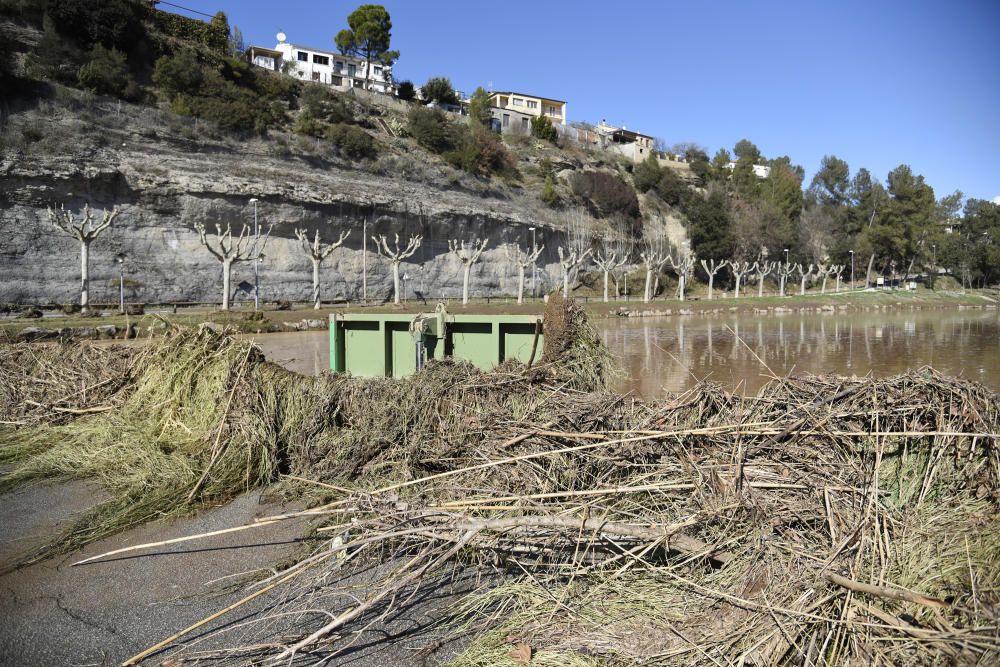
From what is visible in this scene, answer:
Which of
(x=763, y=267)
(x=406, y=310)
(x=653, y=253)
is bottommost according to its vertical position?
(x=406, y=310)

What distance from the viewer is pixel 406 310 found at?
124 ft

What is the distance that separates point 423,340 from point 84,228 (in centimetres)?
3217

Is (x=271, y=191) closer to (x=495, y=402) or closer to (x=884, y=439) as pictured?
(x=495, y=402)

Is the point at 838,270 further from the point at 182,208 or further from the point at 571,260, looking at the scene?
the point at 182,208

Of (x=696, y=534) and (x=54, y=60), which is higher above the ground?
(x=54, y=60)

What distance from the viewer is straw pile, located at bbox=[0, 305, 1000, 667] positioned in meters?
3.38

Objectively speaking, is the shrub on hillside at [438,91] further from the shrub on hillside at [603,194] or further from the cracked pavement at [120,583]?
the cracked pavement at [120,583]

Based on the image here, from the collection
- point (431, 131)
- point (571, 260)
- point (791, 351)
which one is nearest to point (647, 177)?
point (571, 260)

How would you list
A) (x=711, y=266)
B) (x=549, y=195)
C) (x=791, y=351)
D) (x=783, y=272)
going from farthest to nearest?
1. (x=783, y=272)
2. (x=711, y=266)
3. (x=549, y=195)
4. (x=791, y=351)

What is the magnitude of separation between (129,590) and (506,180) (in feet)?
228

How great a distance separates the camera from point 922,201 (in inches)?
3408

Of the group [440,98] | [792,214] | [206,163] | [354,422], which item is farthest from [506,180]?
[354,422]

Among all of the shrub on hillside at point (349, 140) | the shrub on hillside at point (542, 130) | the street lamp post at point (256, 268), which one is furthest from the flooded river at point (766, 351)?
the shrub on hillside at point (542, 130)

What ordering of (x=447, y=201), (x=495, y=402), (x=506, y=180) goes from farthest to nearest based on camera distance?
(x=506, y=180)
(x=447, y=201)
(x=495, y=402)
